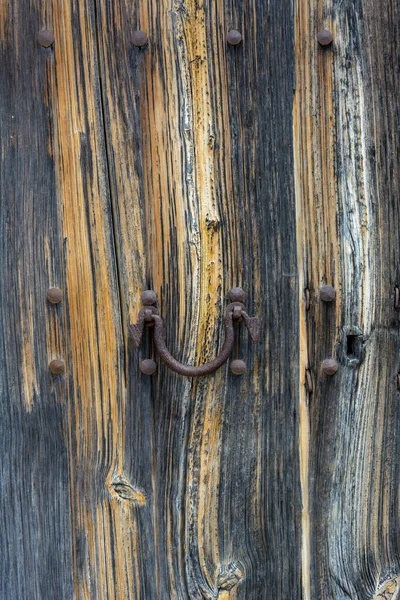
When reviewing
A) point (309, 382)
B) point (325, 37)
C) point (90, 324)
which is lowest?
point (309, 382)

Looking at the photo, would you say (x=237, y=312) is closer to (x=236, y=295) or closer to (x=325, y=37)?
(x=236, y=295)

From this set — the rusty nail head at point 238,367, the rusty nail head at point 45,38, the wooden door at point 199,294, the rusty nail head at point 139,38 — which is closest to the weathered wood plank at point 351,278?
the wooden door at point 199,294

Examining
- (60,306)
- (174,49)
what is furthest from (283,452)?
(174,49)

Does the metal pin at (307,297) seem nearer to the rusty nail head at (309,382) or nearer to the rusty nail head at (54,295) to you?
the rusty nail head at (309,382)

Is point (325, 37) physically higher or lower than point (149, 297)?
higher

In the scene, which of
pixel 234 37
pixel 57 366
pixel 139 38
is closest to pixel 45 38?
pixel 139 38

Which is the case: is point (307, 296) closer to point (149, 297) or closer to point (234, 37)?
point (149, 297)
